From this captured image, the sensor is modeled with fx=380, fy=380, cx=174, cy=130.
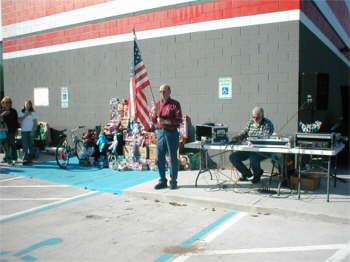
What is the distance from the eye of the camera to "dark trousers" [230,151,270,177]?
7.55m

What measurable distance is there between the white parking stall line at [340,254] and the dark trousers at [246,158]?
9.91 feet

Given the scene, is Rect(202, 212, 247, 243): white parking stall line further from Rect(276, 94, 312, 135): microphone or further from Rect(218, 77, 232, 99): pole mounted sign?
Rect(218, 77, 232, 99): pole mounted sign

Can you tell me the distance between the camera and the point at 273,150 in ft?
21.7

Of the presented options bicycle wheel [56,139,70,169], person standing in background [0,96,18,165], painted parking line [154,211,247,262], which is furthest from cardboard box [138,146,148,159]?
painted parking line [154,211,247,262]

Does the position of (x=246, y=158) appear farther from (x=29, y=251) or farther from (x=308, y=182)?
(x=29, y=251)

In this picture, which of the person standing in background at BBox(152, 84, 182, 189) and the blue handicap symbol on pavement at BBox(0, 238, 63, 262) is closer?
the blue handicap symbol on pavement at BBox(0, 238, 63, 262)

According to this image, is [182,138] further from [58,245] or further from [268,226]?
[58,245]

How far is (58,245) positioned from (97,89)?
7.86m

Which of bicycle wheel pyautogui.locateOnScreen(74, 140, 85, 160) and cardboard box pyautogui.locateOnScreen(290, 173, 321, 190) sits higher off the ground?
bicycle wheel pyautogui.locateOnScreen(74, 140, 85, 160)

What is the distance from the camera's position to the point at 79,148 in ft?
35.6

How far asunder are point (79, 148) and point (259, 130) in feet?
18.2

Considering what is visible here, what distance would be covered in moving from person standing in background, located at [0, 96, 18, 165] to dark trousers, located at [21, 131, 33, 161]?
340 millimetres

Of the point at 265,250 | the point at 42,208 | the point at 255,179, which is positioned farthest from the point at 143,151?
the point at 265,250

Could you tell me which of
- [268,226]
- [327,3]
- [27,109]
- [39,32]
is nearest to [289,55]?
[327,3]
